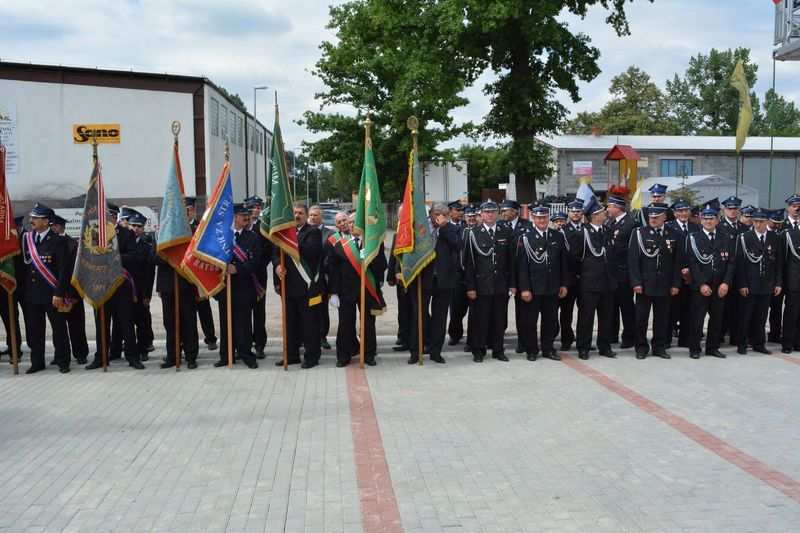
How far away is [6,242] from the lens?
8031mm

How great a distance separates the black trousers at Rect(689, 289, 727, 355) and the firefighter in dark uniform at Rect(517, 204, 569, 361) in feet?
5.24

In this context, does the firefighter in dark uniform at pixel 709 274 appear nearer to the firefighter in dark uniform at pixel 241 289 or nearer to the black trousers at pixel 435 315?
the black trousers at pixel 435 315

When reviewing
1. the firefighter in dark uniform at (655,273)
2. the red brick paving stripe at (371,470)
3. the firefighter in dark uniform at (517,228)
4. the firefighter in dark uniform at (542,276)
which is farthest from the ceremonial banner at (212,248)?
the firefighter in dark uniform at (655,273)

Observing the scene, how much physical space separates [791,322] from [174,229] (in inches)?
299

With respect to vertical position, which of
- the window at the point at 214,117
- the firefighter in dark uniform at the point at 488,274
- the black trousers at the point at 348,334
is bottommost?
the black trousers at the point at 348,334

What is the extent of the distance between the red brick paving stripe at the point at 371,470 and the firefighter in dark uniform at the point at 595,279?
3063 mm

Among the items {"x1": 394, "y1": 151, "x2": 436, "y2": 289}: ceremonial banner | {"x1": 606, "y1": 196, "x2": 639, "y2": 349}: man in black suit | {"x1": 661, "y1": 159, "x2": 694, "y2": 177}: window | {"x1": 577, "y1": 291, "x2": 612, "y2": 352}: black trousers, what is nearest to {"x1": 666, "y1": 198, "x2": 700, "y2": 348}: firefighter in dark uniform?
{"x1": 606, "y1": 196, "x2": 639, "y2": 349}: man in black suit

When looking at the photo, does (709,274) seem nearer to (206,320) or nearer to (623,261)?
(623,261)

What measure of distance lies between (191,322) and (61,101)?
1742 cm

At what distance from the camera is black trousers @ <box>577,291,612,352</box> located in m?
8.71

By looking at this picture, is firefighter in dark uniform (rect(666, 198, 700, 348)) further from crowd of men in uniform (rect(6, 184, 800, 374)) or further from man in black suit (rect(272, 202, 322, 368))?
man in black suit (rect(272, 202, 322, 368))

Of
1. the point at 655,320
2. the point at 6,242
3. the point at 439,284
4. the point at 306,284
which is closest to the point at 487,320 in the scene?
the point at 439,284

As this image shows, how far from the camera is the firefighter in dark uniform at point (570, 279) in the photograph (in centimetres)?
887

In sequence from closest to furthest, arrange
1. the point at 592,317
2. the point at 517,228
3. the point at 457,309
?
the point at 592,317 < the point at 517,228 < the point at 457,309
